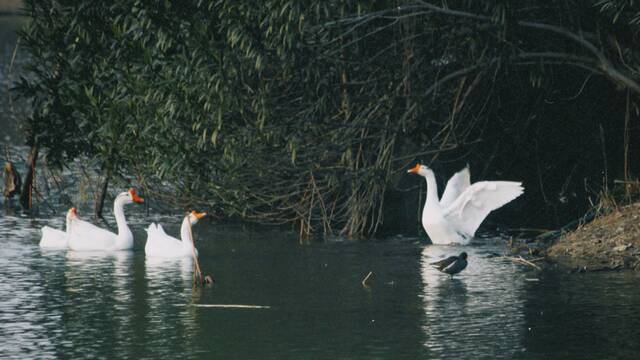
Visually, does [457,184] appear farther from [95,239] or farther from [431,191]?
[95,239]

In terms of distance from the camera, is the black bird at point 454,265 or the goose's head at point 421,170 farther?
the goose's head at point 421,170

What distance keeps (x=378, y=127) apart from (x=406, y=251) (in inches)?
66.7

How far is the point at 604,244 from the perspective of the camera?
53.7ft

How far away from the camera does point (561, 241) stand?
17.1 m

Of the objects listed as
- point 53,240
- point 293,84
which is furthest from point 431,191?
point 53,240

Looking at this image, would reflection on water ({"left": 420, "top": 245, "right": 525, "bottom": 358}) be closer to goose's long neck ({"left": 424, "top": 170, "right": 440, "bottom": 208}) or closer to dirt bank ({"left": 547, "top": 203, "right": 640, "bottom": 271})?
dirt bank ({"left": 547, "top": 203, "right": 640, "bottom": 271})

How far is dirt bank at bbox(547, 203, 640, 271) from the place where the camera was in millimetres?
15828

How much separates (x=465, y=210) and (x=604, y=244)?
9.20ft

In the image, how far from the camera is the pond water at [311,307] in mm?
11352

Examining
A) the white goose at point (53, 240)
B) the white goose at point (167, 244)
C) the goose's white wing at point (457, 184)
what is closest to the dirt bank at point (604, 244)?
the goose's white wing at point (457, 184)

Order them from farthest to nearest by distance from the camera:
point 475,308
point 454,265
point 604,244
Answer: point 604,244 < point 454,265 < point 475,308

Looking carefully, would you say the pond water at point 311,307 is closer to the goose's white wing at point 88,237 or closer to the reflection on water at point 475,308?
the reflection on water at point 475,308

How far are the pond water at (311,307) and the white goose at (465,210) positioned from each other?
1.00ft

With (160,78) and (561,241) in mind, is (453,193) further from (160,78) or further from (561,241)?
(160,78)
